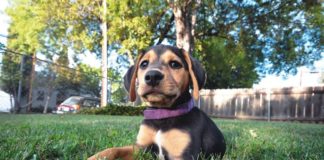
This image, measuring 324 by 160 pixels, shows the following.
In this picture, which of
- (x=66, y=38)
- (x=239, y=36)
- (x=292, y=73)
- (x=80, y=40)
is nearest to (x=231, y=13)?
(x=239, y=36)

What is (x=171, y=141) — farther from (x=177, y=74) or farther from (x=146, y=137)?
(x=177, y=74)

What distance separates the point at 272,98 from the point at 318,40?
509cm

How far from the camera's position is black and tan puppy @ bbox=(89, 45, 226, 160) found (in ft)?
10.2

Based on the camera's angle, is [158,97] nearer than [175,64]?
Yes

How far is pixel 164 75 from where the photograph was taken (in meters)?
3.08

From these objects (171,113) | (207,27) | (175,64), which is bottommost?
(171,113)

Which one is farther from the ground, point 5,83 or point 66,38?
point 66,38

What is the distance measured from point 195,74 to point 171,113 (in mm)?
455

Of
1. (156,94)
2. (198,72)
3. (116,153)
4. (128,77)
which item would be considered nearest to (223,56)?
(128,77)

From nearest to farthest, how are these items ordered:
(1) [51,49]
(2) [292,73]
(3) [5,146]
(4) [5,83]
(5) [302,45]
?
(3) [5,146] < (4) [5,83] < (5) [302,45] < (2) [292,73] < (1) [51,49]

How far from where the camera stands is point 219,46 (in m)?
25.8

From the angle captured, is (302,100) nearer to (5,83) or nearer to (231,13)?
(231,13)

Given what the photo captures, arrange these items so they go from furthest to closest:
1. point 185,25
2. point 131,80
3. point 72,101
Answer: point 72,101, point 185,25, point 131,80

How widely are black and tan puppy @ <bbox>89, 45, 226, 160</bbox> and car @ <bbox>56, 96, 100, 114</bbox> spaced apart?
75.0ft
